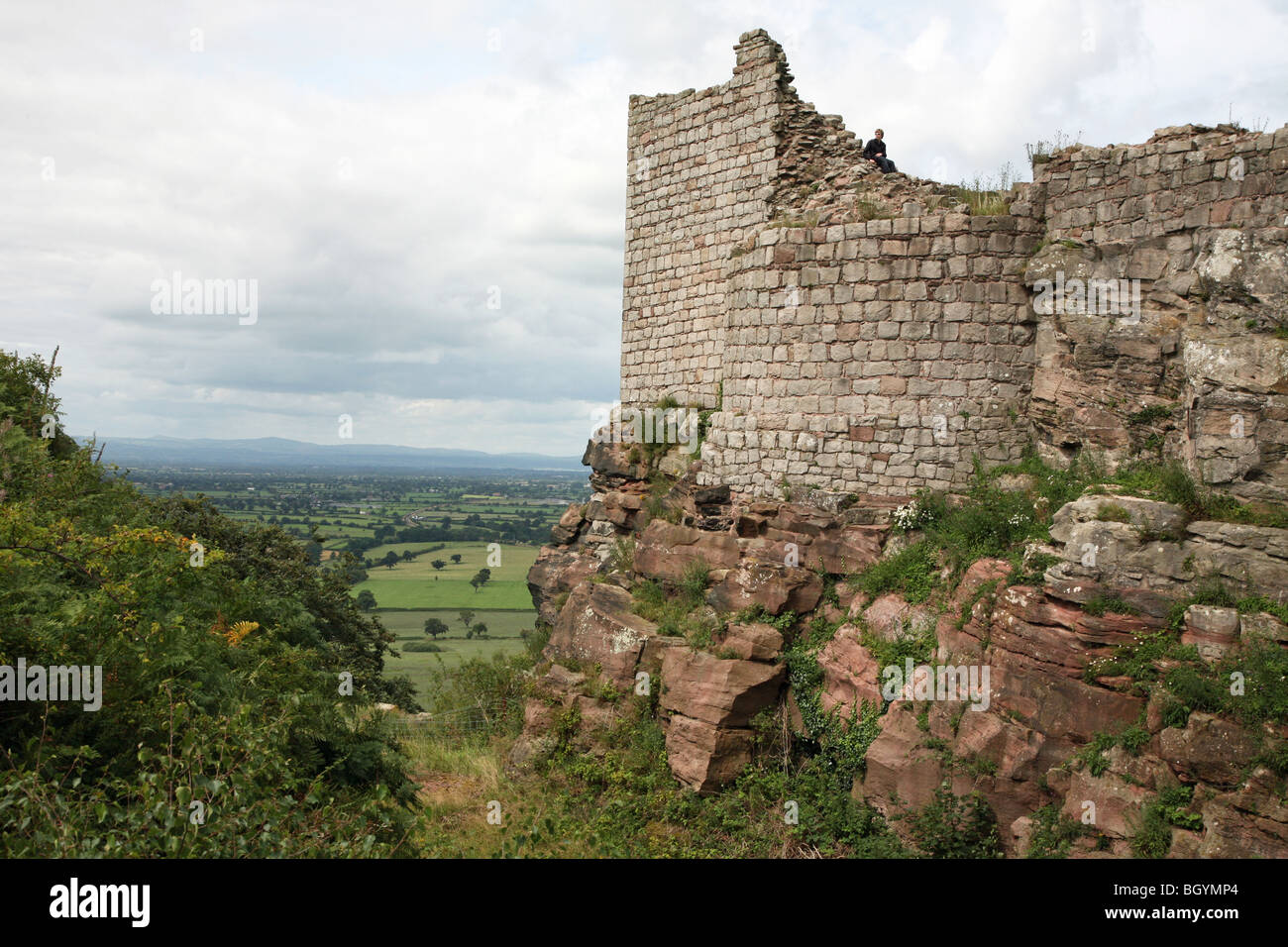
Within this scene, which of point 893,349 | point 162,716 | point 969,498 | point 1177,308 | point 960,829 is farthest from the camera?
point 893,349

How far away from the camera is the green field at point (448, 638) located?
112 feet

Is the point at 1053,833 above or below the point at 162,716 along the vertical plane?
below

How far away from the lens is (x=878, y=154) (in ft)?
45.3

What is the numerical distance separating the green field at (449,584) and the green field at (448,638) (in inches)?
80.6

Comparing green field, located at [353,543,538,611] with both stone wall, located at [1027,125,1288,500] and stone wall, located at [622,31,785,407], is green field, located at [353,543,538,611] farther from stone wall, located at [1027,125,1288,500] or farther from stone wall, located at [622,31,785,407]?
stone wall, located at [1027,125,1288,500]

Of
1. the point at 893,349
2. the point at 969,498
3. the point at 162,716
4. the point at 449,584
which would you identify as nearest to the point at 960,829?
the point at 969,498

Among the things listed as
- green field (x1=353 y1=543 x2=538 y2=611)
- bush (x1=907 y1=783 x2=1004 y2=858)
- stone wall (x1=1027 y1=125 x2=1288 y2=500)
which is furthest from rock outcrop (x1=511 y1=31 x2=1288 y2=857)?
green field (x1=353 y1=543 x2=538 y2=611)

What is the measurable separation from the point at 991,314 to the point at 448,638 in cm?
3505

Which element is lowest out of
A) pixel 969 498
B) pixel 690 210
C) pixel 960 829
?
pixel 960 829

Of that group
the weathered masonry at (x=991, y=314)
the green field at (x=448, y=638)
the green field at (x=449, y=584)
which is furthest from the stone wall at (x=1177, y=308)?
the green field at (x=449, y=584)

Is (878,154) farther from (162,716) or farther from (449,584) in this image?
(449,584)

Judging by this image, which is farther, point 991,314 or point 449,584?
point 449,584
